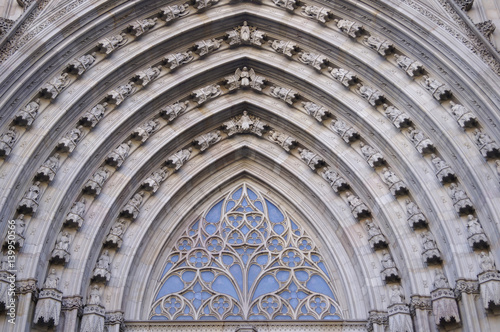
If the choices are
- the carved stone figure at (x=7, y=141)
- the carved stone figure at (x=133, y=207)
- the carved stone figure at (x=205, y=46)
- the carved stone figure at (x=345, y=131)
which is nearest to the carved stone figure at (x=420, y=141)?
the carved stone figure at (x=345, y=131)

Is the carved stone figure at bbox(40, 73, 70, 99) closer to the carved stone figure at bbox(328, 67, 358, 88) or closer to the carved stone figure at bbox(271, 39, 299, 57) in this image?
the carved stone figure at bbox(271, 39, 299, 57)

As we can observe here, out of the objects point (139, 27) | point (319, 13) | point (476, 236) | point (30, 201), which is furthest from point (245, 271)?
point (319, 13)

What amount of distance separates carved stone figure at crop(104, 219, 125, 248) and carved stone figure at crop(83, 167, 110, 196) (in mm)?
792

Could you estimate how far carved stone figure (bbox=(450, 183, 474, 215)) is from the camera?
1320cm

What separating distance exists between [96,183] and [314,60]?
5383 millimetres

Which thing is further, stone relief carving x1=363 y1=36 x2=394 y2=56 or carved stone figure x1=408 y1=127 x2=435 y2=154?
stone relief carving x1=363 y1=36 x2=394 y2=56

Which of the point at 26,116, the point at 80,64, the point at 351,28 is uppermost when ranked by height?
the point at 351,28

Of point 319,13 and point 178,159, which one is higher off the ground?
point 319,13

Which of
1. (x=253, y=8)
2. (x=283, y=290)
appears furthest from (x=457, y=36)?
(x=283, y=290)

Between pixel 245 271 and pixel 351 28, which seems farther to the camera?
pixel 351 28

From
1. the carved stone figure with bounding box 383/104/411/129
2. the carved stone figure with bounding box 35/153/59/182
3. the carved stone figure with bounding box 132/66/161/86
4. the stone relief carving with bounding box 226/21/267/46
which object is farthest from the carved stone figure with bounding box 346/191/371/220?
the carved stone figure with bounding box 35/153/59/182

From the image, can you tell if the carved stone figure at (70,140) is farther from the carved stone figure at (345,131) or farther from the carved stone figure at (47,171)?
the carved stone figure at (345,131)

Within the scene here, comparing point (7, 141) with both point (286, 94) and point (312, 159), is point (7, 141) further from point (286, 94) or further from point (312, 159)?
point (312, 159)

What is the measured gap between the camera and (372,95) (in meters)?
15.0
